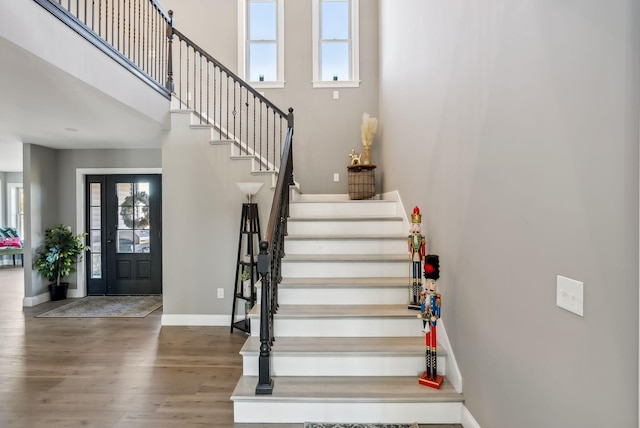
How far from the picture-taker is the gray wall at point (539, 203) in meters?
1.08

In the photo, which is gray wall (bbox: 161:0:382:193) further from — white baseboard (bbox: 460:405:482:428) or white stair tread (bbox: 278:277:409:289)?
white baseboard (bbox: 460:405:482:428)

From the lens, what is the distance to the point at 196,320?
165 inches

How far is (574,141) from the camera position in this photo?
4.11 ft

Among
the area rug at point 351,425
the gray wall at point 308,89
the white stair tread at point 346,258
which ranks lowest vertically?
the area rug at point 351,425

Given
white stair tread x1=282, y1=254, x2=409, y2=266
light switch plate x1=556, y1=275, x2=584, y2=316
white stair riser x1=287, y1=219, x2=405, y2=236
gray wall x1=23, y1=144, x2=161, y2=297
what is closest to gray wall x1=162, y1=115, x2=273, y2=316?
white stair riser x1=287, y1=219, x2=405, y2=236

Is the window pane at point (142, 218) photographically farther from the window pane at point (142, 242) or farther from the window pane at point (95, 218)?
the window pane at point (95, 218)

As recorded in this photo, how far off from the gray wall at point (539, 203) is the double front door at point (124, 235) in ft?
16.1

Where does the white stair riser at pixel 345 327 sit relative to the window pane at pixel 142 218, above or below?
below

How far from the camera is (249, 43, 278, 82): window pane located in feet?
17.9

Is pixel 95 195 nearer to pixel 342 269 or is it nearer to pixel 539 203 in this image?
pixel 342 269

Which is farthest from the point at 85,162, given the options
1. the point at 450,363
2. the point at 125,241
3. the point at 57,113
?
the point at 450,363

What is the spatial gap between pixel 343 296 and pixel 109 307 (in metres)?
3.95

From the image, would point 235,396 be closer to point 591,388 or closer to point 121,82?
point 591,388

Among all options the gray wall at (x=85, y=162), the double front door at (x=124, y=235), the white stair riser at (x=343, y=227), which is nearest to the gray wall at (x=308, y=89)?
the white stair riser at (x=343, y=227)
